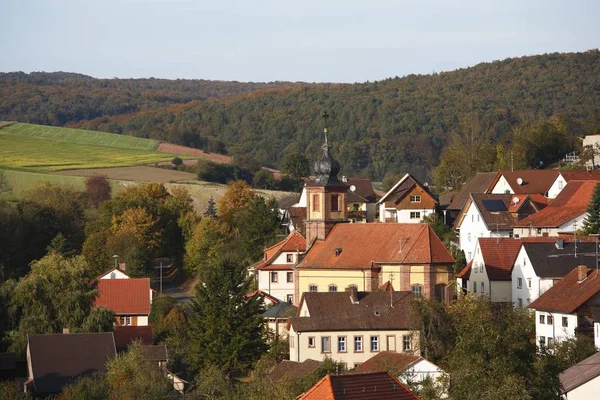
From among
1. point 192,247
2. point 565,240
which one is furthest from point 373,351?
point 192,247

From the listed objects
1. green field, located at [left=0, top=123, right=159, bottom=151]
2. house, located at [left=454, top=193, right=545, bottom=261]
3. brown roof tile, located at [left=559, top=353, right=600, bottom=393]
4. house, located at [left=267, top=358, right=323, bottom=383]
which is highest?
green field, located at [left=0, top=123, right=159, bottom=151]

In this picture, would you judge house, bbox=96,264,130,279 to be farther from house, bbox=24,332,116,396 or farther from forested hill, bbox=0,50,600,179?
forested hill, bbox=0,50,600,179

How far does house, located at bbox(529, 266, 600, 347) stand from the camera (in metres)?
53.8

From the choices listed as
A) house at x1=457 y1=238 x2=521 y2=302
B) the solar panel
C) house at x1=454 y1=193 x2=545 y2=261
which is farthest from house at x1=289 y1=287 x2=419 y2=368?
the solar panel

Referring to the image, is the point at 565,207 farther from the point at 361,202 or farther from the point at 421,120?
the point at 421,120

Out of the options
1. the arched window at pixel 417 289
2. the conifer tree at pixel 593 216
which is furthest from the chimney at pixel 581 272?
the conifer tree at pixel 593 216

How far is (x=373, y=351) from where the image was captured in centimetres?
5809

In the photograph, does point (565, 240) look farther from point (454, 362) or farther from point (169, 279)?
point (169, 279)

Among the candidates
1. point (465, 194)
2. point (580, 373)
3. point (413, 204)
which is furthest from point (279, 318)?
point (465, 194)

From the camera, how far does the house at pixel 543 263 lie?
6162cm

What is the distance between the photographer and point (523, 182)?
8569 centimetres

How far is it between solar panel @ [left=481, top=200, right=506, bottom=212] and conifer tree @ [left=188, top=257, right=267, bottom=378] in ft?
66.6

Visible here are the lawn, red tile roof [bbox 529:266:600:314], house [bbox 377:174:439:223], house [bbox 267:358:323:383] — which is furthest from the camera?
the lawn

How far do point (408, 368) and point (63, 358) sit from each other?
47.7 feet
